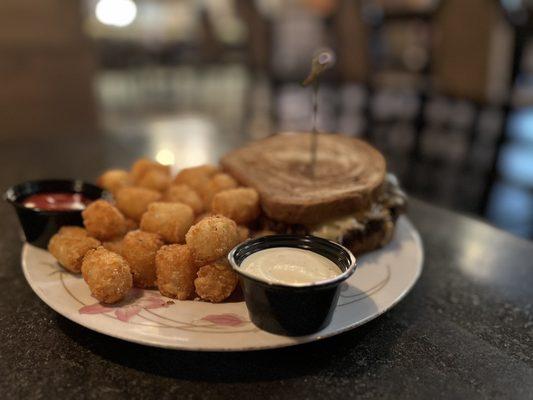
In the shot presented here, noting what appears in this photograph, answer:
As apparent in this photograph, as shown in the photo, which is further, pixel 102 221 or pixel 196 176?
pixel 196 176

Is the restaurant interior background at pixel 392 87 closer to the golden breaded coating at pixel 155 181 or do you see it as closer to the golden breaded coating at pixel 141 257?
the golden breaded coating at pixel 155 181

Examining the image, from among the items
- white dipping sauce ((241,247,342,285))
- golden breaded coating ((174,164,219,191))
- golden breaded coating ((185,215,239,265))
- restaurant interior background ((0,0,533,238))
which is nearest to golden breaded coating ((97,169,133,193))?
golden breaded coating ((174,164,219,191))

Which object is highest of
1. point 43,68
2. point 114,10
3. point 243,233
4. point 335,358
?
point 114,10

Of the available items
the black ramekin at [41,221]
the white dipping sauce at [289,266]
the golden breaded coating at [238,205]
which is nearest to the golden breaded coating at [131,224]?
the black ramekin at [41,221]

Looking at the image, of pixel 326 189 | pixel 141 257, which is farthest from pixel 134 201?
pixel 326 189

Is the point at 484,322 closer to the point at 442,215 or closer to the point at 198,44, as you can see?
the point at 442,215

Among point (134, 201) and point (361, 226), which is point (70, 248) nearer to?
point (134, 201)

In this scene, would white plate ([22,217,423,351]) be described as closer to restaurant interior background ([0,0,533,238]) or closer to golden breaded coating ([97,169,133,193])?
golden breaded coating ([97,169,133,193])
